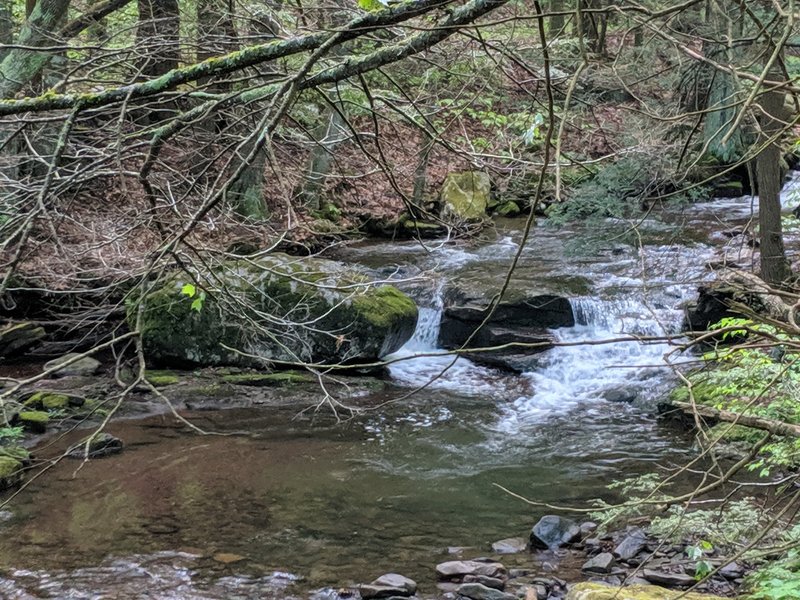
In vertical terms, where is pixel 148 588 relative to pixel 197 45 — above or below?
below

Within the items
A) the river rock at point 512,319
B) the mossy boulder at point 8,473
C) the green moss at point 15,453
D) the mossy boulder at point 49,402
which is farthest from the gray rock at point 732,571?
the mossy boulder at point 49,402

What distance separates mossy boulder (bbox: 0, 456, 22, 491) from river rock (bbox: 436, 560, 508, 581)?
13.3 ft

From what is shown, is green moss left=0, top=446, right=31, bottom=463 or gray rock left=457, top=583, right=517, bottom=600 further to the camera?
green moss left=0, top=446, right=31, bottom=463

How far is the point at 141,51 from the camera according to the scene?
389 cm

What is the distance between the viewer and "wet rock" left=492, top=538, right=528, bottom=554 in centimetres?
571

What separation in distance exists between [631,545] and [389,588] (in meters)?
2.01

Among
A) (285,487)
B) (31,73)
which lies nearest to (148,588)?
(285,487)

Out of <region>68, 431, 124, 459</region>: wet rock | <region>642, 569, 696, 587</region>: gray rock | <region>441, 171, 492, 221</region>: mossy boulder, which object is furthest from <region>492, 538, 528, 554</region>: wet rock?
<region>441, 171, 492, 221</region>: mossy boulder

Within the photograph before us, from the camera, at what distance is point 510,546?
578 centimetres

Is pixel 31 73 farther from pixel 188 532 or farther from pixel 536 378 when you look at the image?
pixel 536 378

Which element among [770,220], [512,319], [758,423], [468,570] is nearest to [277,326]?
[512,319]

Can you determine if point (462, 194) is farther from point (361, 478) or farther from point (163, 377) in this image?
point (361, 478)

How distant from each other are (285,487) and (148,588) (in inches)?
80.4

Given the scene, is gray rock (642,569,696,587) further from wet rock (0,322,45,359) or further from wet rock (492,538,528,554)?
wet rock (0,322,45,359)
